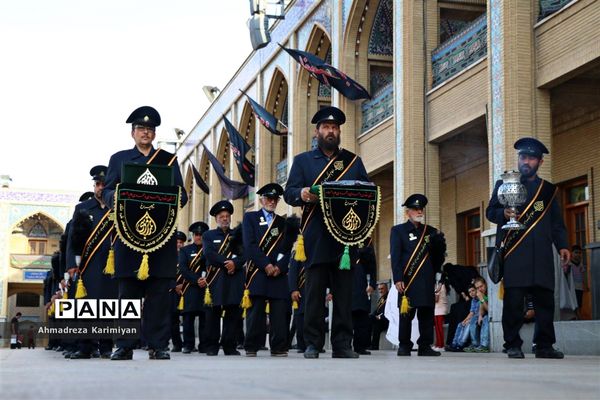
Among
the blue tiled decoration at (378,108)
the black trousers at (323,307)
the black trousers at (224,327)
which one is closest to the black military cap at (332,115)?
the black trousers at (323,307)

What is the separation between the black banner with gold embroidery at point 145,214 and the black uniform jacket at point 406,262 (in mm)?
3497

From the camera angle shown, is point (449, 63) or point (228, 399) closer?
point (228, 399)

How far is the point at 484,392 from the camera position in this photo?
3.43 meters

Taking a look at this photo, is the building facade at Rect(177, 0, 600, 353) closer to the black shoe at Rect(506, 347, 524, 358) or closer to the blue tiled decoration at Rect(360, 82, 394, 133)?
the blue tiled decoration at Rect(360, 82, 394, 133)

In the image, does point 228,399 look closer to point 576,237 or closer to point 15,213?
point 576,237

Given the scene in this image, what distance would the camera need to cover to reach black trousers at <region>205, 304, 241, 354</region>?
11.1 m

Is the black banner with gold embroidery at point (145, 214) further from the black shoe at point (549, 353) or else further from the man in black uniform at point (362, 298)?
the man in black uniform at point (362, 298)

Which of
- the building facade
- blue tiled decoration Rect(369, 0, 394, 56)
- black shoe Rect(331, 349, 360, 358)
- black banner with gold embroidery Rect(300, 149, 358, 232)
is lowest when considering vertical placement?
black shoe Rect(331, 349, 360, 358)

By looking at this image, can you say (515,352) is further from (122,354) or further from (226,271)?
(226,271)

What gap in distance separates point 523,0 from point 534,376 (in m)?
10.2

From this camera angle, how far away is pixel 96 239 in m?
8.71

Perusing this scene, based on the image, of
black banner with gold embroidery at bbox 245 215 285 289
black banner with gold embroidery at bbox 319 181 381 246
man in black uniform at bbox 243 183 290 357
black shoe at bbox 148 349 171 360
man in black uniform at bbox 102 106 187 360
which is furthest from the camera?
black banner with gold embroidery at bbox 245 215 285 289

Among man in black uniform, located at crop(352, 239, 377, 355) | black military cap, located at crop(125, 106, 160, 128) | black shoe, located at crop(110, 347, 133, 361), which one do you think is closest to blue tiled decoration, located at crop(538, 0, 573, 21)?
man in black uniform, located at crop(352, 239, 377, 355)

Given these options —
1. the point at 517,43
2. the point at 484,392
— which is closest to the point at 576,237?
the point at 517,43
